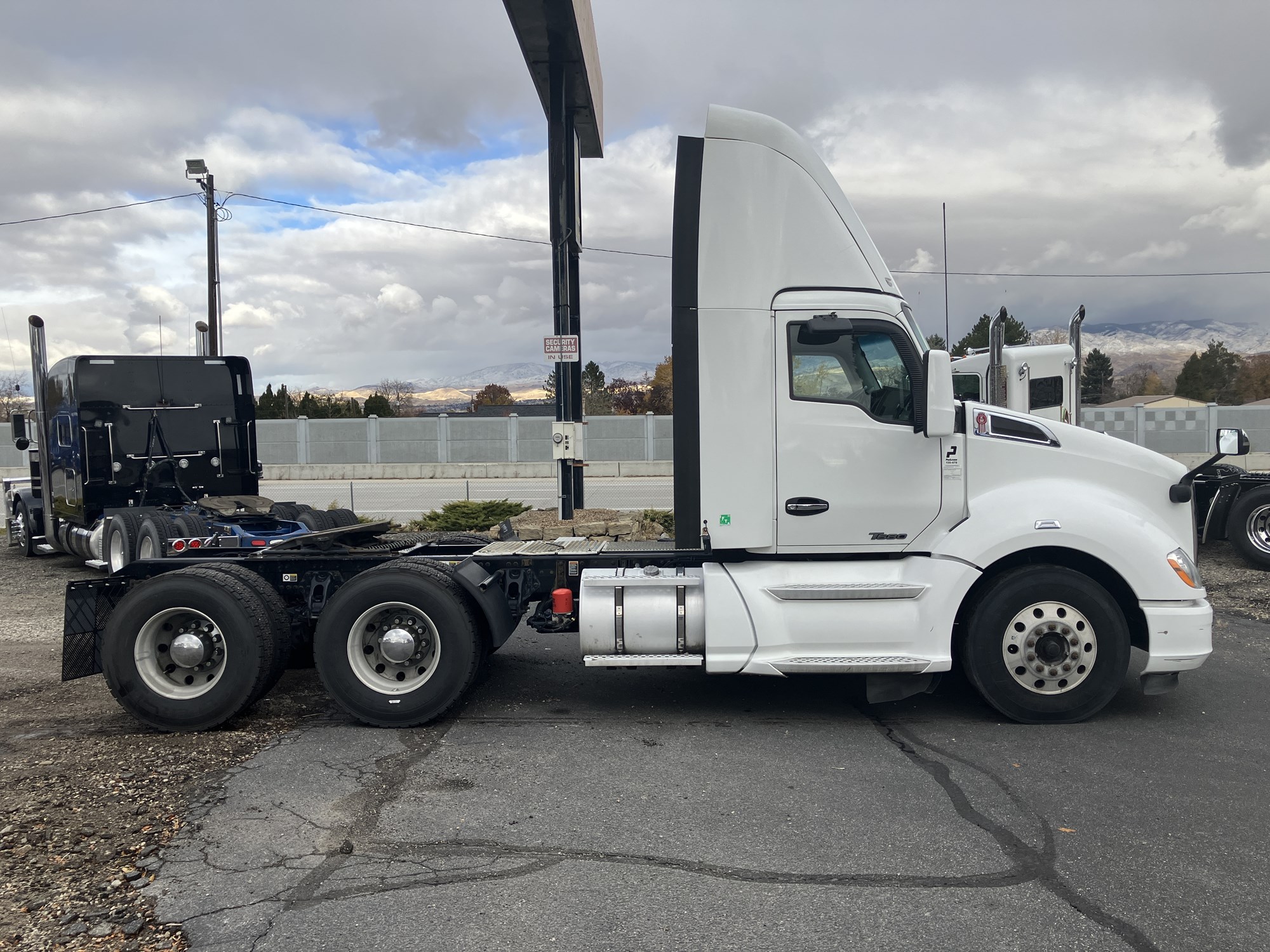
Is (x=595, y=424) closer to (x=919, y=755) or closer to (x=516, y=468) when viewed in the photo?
(x=516, y=468)

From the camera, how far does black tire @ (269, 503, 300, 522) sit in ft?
32.1

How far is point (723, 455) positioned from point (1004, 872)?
9.34 feet

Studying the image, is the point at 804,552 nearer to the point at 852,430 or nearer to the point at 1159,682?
the point at 852,430

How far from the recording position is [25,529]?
559 inches

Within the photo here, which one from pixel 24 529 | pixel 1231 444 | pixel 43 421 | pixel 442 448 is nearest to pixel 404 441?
pixel 442 448

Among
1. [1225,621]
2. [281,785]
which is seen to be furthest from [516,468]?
[281,785]

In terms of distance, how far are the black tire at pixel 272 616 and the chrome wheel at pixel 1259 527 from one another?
1025 centimetres

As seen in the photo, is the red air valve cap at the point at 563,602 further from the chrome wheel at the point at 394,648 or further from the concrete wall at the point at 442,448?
the concrete wall at the point at 442,448

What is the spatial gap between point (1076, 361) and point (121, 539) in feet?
37.1

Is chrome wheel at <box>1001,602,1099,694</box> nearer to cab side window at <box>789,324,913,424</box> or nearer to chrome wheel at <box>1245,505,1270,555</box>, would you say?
cab side window at <box>789,324,913,424</box>

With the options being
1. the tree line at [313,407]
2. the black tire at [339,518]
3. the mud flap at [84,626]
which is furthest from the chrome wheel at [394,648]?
the tree line at [313,407]

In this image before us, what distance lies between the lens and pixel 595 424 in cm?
3434

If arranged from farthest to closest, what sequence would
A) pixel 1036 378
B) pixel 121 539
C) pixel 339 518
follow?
pixel 1036 378 → pixel 121 539 → pixel 339 518

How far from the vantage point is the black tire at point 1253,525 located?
35.6 feet
